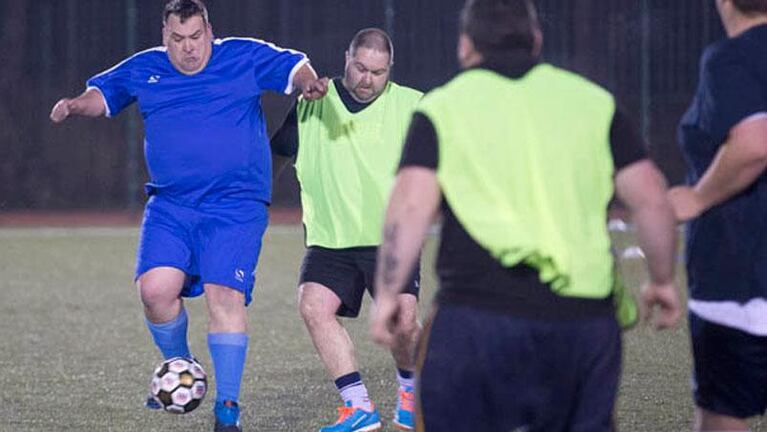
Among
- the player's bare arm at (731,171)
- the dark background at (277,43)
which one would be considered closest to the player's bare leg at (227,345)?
the player's bare arm at (731,171)

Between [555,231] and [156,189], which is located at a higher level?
[555,231]

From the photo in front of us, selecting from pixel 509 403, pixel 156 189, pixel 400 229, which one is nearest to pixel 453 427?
pixel 509 403

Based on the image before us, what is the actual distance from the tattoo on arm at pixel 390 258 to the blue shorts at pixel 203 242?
2698 millimetres

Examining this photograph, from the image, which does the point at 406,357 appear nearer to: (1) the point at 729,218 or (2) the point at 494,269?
(1) the point at 729,218

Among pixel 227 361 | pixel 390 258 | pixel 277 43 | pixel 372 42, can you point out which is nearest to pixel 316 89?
pixel 372 42

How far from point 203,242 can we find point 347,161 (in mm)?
768

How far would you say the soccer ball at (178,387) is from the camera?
6430 millimetres

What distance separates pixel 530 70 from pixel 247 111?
9.61ft

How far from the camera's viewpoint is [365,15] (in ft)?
64.8

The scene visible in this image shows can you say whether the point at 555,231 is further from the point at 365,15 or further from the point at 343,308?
the point at 365,15

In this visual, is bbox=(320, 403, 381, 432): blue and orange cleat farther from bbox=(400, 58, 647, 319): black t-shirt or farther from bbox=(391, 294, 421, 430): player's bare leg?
bbox=(400, 58, 647, 319): black t-shirt

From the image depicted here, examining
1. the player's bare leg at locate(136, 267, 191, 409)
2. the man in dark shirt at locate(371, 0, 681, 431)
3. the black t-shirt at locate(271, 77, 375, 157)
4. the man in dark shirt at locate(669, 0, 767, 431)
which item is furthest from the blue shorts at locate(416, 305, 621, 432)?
the black t-shirt at locate(271, 77, 375, 157)

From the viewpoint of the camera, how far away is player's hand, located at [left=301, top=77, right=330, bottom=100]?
6.62 meters

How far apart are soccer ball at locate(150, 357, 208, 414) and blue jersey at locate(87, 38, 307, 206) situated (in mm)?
748
